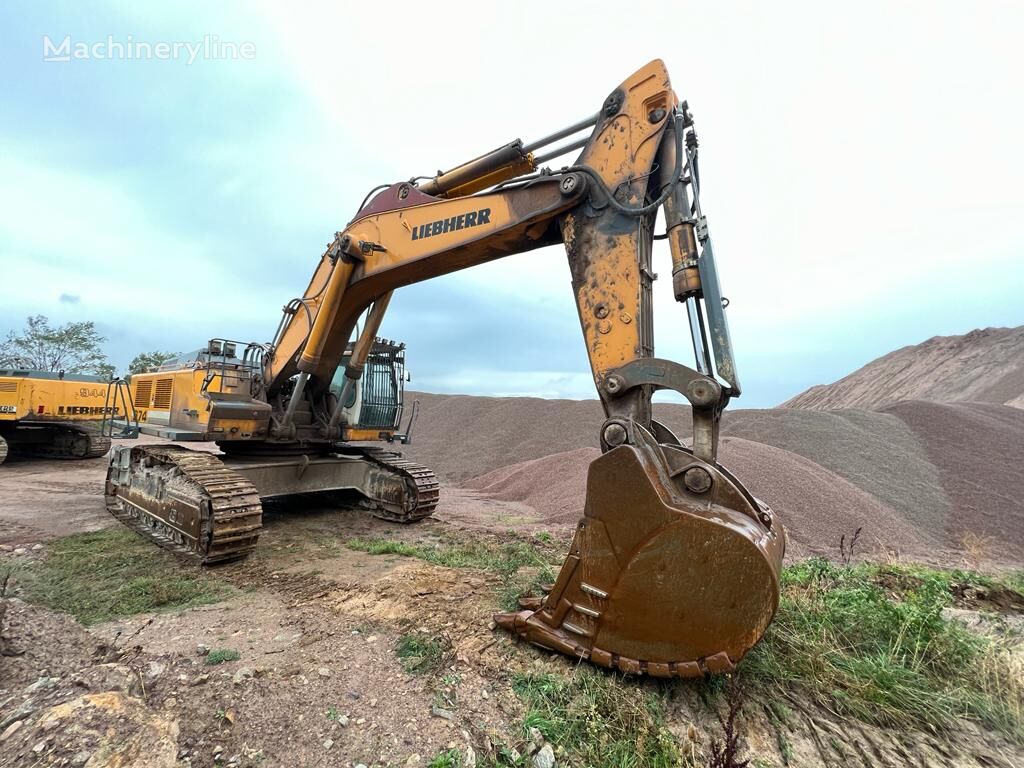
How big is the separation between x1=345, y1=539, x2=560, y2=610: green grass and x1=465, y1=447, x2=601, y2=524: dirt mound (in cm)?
268

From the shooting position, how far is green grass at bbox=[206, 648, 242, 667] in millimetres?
3082

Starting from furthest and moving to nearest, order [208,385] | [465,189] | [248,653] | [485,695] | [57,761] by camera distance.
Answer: [208,385]
[465,189]
[248,653]
[485,695]
[57,761]

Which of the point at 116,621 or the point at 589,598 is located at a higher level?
the point at 589,598

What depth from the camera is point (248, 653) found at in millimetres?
3225

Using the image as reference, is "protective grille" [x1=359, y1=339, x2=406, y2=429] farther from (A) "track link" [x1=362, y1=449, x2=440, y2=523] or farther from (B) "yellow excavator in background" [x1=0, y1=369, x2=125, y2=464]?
(B) "yellow excavator in background" [x1=0, y1=369, x2=125, y2=464]

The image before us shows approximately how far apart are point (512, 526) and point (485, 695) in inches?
207

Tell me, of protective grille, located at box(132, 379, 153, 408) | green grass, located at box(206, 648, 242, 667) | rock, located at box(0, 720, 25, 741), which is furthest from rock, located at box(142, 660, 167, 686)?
protective grille, located at box(132, 379, 153, 408)

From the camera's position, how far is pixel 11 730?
2139 millimetres

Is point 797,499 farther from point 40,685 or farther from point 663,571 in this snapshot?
point 40,685

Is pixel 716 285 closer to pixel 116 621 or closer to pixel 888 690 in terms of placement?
pixel 888 690

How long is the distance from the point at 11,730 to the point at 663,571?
2.94 meters

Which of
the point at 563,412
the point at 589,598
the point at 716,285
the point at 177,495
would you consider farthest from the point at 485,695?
the point at 563,412

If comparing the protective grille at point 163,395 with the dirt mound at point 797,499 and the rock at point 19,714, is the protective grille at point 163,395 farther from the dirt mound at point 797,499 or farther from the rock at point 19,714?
the dirt mound at point 797,499

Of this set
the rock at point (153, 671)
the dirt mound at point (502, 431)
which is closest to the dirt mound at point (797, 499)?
the dirt mound at point (502, 431)
